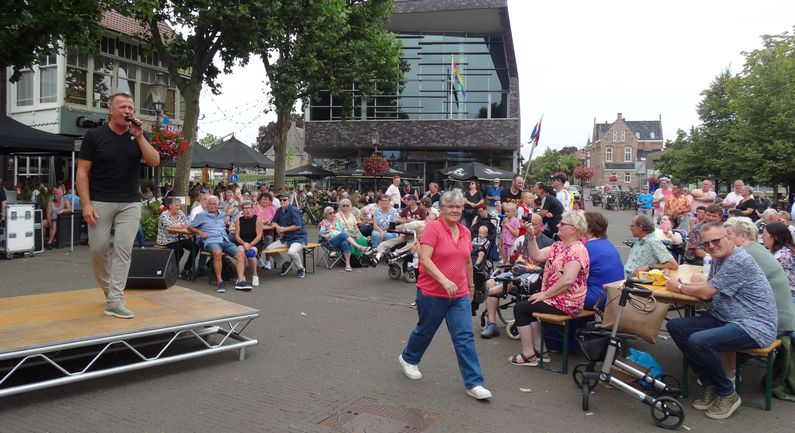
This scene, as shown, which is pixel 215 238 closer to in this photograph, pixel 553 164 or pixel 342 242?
pixel 342 242

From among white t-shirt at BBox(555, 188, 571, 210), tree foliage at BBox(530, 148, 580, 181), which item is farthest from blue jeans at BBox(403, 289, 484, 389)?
tree foliage at BBox(530, 148, 580, 181)

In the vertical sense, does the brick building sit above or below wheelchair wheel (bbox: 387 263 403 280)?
above

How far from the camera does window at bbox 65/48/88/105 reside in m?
21.7

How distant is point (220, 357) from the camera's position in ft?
17.9

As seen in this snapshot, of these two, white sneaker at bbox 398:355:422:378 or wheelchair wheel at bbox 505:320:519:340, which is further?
wheelchair wheel at bbox 505:320:519:340

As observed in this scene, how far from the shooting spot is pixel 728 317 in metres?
4.29

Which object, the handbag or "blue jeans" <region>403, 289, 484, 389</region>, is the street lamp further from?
the handbag

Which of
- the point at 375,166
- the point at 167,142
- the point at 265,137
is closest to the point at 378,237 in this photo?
the point at 167,142

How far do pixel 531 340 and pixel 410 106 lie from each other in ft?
95.4

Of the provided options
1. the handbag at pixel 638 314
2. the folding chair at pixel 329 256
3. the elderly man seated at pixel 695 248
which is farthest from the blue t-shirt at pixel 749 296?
the folding chair at pixel 329 256

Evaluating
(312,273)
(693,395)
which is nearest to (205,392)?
(693,395)

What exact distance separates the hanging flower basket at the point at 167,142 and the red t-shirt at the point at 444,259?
1055cm

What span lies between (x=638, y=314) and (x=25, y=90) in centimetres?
2514

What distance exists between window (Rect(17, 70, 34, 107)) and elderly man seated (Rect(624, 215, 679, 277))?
23808mm
